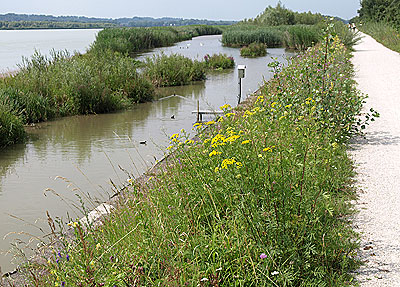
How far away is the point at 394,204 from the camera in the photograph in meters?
4.29

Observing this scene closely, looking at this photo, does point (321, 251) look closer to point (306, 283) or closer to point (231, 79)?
point (306, 283)

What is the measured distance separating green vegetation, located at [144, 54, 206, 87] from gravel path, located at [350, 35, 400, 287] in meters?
8.92

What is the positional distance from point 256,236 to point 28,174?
536cm

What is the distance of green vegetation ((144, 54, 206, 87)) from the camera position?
16.8 metres

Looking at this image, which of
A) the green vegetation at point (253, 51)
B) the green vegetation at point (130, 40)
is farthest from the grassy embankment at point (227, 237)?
the green vegetation at point (253, 51)

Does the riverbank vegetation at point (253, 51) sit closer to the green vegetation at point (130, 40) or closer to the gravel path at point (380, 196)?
the green vegetation at point (130, 40)

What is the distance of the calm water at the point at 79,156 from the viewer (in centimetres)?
584

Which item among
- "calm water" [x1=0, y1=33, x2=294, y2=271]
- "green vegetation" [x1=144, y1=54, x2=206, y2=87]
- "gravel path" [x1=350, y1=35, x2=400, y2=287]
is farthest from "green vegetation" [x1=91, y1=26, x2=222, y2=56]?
"gravel path" [x1=350, y1=35, x2=400, y2=287]

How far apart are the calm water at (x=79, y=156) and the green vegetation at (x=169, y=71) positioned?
2155mm

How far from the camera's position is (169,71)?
1714cm

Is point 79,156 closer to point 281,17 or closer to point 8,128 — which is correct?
point 8,128

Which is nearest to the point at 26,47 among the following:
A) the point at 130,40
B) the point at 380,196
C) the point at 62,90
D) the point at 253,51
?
the point at 130,40

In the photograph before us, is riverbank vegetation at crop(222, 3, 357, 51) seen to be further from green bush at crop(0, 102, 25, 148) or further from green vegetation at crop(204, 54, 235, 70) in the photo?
green bush at crop(0, 102, 25, 148)

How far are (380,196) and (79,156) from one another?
553cm
